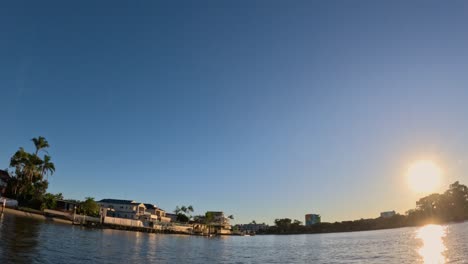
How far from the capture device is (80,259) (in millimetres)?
32219

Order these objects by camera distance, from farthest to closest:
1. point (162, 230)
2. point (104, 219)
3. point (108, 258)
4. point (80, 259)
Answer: point (162, 230) → point (104, 219) → point (108, 258) → point (80, 259)

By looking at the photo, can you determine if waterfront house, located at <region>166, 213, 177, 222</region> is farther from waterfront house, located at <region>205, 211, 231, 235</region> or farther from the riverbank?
the riverbank

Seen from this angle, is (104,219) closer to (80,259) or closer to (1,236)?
(1,236)

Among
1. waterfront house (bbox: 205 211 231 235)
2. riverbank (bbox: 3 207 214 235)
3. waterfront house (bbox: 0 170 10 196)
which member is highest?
waterfront house (bbox: 0 170 10 196)

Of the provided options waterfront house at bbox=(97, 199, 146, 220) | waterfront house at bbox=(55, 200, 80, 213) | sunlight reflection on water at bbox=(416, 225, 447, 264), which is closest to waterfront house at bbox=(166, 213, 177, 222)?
waterfront house at bbox=(97, 199, 146, 220)

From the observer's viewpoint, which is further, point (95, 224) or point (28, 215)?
point (95, 224)

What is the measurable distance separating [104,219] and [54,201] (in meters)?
16.6

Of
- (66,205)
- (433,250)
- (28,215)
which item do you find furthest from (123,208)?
(433,250)

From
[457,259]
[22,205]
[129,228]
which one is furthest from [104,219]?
[457,259]

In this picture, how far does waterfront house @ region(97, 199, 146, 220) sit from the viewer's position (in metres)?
127

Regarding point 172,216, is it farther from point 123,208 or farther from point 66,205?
point 66,205

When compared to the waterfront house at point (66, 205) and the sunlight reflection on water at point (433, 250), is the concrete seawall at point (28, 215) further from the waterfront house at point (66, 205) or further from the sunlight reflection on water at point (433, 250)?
the sunlight reflection on water at point (433, 250)

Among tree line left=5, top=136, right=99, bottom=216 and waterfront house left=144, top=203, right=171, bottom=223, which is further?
waterfront house left=144, top=203, right=171, bottom=223

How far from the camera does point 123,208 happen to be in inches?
5059
